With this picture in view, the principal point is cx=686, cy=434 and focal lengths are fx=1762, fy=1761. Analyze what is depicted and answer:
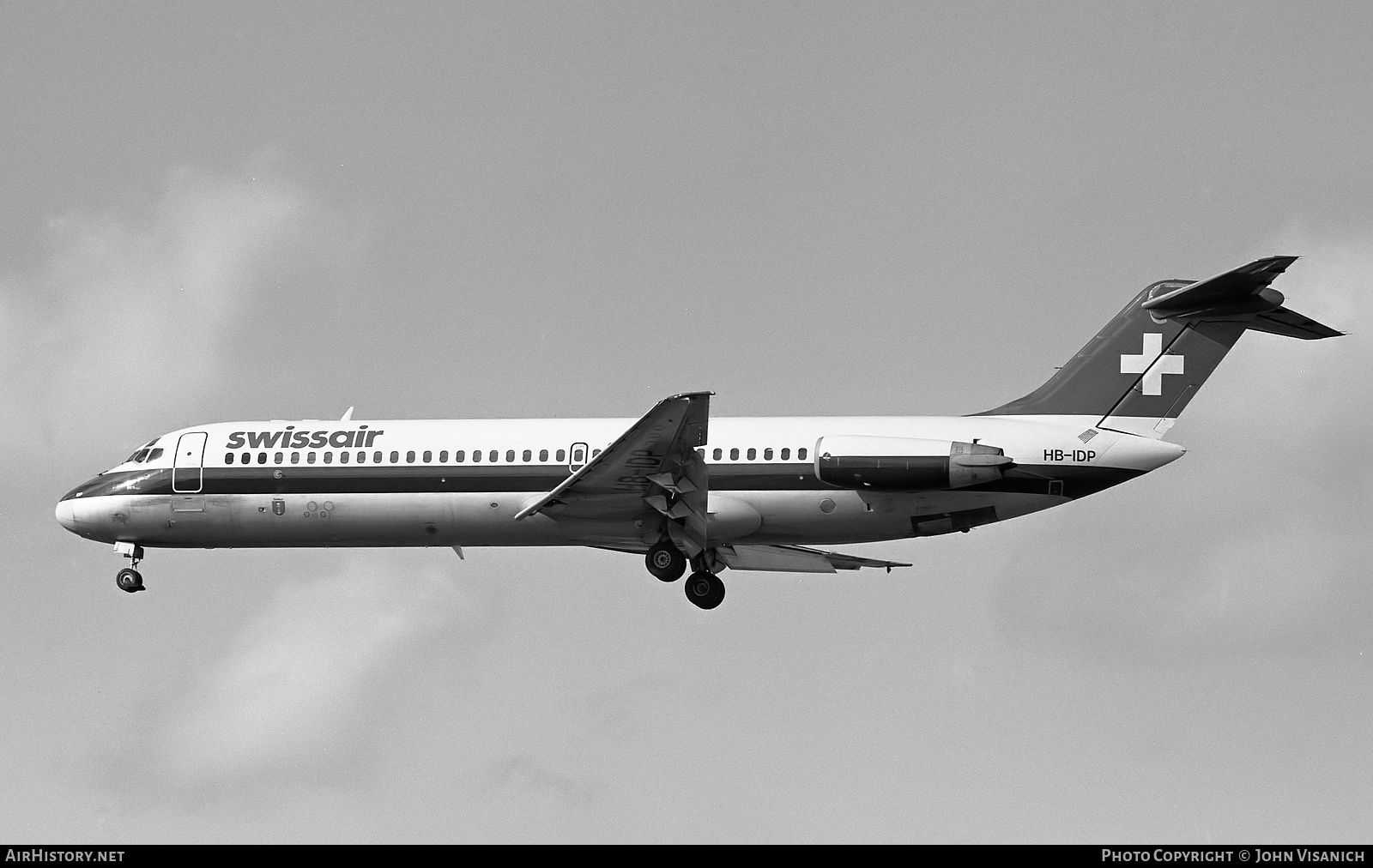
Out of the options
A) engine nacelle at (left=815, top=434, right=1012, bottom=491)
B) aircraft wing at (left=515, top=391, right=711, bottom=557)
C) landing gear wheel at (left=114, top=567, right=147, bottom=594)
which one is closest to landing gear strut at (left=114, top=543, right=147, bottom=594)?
landing gear wheel at (left=114, top=567, right=147, bottom=594)

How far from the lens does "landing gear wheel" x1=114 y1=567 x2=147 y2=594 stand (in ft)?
110

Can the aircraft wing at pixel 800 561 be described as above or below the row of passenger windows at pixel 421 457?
below

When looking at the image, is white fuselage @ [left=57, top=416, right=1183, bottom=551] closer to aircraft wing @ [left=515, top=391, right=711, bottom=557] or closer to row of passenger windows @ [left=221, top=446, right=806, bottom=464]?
row of passenger windows @ [left=221, top=446, right=806, bottom=464]

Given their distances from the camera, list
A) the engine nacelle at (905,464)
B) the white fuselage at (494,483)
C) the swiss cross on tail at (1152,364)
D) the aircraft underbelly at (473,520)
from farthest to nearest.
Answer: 1. the swiss cross on tail at (1152,364)
2. the aircraft underbelly at (473,520)
3. the white fuselage at (494,483)
4. the engine nacelle at (905,464)

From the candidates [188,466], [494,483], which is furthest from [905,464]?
[188,466]

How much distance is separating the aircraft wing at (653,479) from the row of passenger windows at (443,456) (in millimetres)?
905

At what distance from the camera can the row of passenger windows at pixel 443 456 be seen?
3062cm

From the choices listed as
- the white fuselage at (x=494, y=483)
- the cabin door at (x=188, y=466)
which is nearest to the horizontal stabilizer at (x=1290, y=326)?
the white fuselage at (x=494, y=483)

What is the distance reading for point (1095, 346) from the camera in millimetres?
31703

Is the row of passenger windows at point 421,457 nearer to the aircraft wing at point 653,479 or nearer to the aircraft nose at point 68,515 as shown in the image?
the aircraft wing at point 653,479

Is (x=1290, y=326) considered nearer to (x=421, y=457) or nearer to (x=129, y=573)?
(x=421, y=457)

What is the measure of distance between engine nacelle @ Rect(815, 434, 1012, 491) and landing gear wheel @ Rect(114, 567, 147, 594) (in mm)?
13512

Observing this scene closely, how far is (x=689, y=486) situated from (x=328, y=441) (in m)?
7.17
